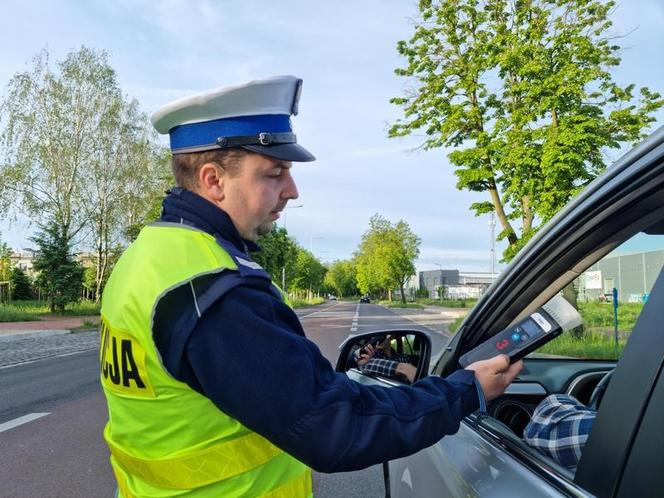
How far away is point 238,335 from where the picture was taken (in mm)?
1043

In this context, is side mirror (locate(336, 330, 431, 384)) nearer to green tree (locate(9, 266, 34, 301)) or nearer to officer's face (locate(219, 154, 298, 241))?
officer's face (locate(219, 154, 298, 241))

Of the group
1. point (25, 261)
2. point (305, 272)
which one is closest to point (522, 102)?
point (305, 272)

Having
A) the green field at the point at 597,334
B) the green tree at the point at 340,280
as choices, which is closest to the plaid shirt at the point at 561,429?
the green field at the point at 597,334

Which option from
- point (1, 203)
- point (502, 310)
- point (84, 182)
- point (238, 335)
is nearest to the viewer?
point (238, 335)

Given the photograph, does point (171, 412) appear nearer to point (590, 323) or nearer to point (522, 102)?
point (590, 323)

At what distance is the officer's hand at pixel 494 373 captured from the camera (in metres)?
1.30

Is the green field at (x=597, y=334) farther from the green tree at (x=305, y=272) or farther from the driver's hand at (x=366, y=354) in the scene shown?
the green tree at (x=305, y=272)

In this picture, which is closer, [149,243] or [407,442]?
[407,442]

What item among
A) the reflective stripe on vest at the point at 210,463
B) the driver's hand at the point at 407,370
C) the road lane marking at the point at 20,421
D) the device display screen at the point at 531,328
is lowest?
A: the road lane marking at the point at 20,421

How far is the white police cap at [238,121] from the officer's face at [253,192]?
3cm

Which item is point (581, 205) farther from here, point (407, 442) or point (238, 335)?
point (238, 335)

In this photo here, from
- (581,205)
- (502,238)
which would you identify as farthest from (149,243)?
(502,238)

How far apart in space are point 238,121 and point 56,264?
34.7 metres

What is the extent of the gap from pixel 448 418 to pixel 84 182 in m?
40.3
